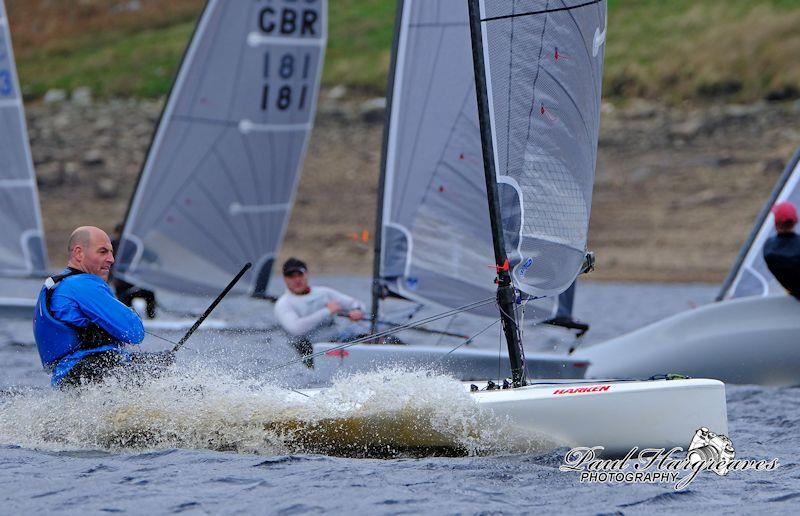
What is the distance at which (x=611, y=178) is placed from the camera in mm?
28969

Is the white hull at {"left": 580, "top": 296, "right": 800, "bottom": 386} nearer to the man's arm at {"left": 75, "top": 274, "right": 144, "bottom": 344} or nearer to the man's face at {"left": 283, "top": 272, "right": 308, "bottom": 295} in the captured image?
the man's face at {"left": 283, "top": 272, "right": 308, "bottom": 295}

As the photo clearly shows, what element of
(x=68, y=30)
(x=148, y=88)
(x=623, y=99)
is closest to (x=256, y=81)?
(x=623, y=99)

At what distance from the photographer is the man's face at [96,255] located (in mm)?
6668

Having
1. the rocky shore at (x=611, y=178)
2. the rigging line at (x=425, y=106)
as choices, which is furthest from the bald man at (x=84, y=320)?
the rocky shore at (x=611, y=178)

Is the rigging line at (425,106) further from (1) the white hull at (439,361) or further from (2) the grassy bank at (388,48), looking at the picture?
(2) the grassy bank at (388,48)

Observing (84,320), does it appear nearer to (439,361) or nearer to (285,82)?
(439,361)

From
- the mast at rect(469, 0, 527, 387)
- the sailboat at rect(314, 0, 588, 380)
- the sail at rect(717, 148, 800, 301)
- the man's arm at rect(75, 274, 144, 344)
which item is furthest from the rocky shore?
the man's arm at rect(75, 274, 144, 344)

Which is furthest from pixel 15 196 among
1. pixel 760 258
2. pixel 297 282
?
pixel 760 258

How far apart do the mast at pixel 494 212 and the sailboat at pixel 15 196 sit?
7556mm

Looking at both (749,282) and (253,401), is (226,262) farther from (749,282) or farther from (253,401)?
(253,401)

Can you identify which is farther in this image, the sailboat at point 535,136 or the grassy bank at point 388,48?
the grassy bank at point 388,48

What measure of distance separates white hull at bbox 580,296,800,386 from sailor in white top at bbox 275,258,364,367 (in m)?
2.10

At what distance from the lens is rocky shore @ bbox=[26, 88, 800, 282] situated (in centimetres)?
2628

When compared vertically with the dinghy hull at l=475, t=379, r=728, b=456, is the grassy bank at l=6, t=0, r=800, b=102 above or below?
above
